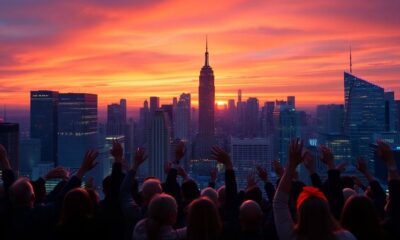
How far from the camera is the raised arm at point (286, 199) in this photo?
241cm

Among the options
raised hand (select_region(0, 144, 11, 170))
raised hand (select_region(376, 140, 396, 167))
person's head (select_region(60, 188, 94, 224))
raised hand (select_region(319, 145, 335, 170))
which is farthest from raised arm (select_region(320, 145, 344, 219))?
raised hand (select_region(0, 144, 11, 170))

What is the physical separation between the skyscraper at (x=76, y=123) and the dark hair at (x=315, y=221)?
6346cm

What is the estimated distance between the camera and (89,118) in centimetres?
7362

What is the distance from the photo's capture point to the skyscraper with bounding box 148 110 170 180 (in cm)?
5389

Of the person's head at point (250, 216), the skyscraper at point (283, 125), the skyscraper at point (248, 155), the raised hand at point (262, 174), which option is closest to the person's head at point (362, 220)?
the person's head at point (250, 216)

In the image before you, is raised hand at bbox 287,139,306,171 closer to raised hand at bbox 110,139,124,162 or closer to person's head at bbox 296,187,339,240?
person's head at bbox 296,187,339,240

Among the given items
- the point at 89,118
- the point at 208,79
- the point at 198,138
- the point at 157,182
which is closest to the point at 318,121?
the point at 198,138

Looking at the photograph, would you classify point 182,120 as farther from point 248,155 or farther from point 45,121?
point 248,155

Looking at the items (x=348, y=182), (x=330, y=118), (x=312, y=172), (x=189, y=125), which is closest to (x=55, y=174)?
(x=312, y=172)

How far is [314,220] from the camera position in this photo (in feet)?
7.32

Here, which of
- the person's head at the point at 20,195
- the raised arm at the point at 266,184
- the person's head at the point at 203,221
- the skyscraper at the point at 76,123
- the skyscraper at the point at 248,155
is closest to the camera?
the person's head at the point at 203,221

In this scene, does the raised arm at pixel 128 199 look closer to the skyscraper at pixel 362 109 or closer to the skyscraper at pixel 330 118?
the skyscraper at pixel 330 118

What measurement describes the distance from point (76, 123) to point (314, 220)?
7289 centimetres

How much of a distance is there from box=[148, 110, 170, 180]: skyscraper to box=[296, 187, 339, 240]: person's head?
43.8m
